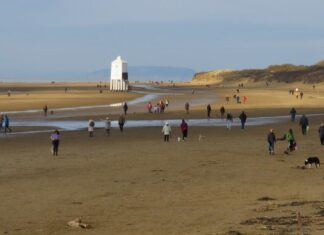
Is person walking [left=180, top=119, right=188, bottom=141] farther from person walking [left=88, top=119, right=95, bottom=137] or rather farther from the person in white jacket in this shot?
person walking [left=88, top=119, right=95, bottom=137]

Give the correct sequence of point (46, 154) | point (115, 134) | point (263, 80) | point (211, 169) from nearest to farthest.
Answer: point (211, 169)
point (46, 154)
point (115, 134)
point (263, 80)

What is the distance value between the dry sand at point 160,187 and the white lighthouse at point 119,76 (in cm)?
6837

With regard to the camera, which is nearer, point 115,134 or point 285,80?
point 115,134

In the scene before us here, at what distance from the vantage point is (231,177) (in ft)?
61.3

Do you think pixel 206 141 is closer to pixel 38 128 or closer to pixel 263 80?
pixel 38 128

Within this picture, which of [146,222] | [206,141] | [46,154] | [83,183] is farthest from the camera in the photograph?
[206,141]

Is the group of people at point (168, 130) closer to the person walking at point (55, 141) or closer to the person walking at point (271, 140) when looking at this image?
the person walking at point (271, 140)

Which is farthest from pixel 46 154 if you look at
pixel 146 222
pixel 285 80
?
pixel 285 80

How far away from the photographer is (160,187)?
1706cm

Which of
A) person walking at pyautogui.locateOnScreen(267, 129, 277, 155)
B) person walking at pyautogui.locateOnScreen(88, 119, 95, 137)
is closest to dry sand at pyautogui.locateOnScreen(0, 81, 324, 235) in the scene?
person walking at pyautogui.locateOnScreen(267, 129, 277, 155)

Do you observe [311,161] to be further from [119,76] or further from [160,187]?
[119,76]

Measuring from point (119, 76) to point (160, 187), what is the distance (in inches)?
3299

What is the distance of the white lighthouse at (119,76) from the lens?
9750 cm

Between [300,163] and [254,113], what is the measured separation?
2824 centimetres
